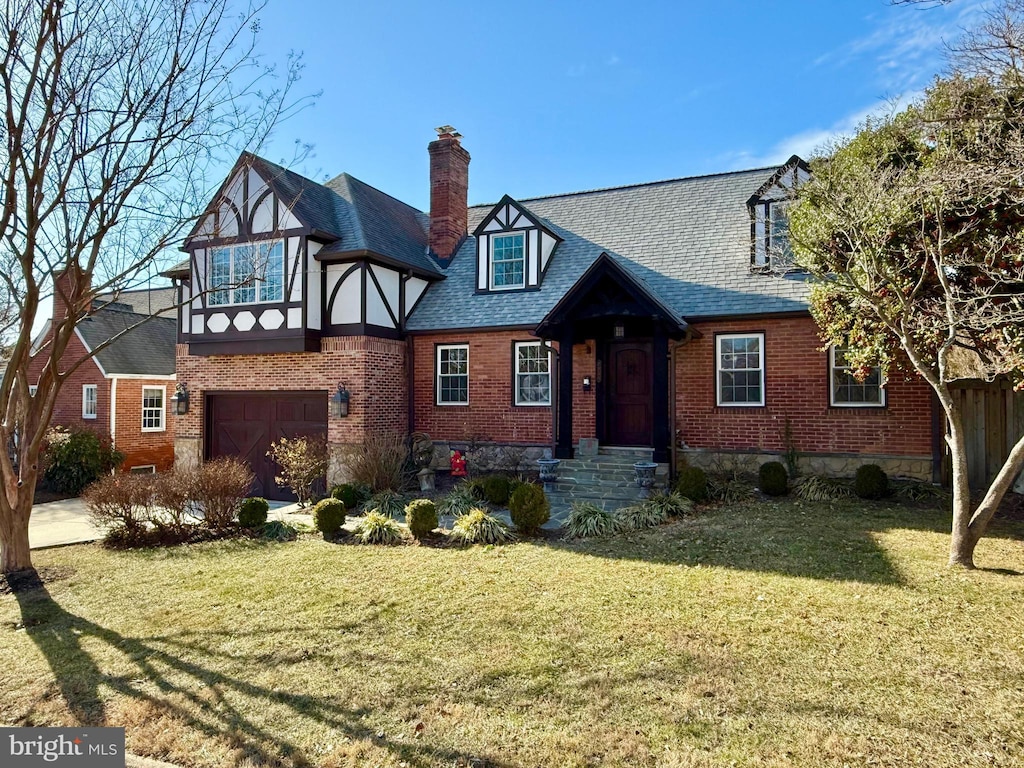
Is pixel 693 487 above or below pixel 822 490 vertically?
above

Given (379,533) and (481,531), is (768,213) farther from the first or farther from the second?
(379,533)

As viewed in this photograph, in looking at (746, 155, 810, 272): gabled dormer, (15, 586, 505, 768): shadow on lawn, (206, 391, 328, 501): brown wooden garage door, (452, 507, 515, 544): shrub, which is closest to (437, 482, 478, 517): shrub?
(452, 507, 515, 544): shrub

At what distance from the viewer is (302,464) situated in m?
11.6

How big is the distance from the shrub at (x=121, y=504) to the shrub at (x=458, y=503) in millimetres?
4595

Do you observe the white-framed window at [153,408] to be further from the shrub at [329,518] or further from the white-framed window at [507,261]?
the shrub at [329,518]

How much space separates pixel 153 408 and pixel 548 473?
1481cm

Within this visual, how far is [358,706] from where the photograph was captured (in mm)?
4059

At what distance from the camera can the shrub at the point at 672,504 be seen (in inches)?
392

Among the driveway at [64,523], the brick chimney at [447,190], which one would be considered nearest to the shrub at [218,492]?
the driveway at [64,523]

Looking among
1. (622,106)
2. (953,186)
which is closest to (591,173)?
(622,106)

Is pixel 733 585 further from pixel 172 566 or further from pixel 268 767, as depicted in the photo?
pixel 172 566

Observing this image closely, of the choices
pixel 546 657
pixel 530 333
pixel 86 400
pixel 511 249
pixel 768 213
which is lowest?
pixel 546 657

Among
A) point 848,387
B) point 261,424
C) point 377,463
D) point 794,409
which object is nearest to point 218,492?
point 377,463

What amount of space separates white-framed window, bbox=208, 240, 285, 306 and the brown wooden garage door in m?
2.30
